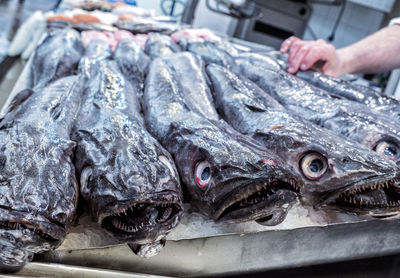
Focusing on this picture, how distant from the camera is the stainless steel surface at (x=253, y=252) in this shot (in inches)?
63.9

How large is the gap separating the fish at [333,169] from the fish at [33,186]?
0.95 m

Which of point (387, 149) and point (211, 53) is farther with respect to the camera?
point (211, 53)

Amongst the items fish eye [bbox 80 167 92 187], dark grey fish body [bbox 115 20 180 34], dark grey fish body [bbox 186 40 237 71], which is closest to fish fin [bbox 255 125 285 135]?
fish eye [bbox 80 167 92 187]

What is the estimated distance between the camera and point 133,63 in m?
3.07

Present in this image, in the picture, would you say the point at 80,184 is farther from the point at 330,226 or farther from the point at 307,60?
the point at 307,60

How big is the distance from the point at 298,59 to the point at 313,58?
0.15 metres

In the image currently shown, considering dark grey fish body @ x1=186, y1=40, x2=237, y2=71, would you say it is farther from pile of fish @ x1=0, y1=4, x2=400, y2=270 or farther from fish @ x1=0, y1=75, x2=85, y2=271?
fish @ x1=0, y1=75, x2=85, y2=271

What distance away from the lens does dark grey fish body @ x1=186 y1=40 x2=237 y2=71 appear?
11.3 feet

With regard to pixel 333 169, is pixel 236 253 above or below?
below

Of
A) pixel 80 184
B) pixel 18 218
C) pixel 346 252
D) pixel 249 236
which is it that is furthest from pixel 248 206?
pixel 346 252

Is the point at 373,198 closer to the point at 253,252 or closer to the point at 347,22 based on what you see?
the point at 253,252

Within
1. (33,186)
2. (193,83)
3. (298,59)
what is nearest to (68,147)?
(33,186)

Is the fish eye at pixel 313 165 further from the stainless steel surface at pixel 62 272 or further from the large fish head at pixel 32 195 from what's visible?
the large fish head at pixel 32 195

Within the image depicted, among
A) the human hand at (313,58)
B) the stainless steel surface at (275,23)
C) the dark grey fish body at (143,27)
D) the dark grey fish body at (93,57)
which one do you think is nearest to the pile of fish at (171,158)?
the dark grey fish body at (93,57)
